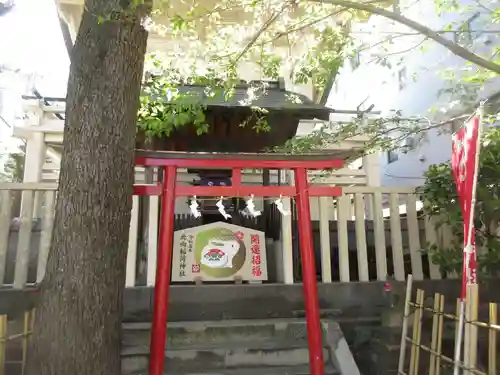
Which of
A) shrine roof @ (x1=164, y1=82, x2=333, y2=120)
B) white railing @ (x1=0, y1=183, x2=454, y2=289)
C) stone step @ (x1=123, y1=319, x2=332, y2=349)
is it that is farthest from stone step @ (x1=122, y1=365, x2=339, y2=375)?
shrine roof @ (x1=164, y1=82, x2=333, y2=120)

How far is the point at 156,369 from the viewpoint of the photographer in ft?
13.2

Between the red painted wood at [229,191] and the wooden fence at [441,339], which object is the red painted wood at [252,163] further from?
the wooden fence at [441,339]

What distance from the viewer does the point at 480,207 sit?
503 centimetres

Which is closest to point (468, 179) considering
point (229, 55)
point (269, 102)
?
point (229, 55)

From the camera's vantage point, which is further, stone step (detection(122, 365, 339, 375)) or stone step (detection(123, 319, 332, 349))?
stone step (detection(123, 319, 332, 349))

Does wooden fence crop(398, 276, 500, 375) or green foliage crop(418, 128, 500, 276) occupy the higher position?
green foliage crop(418, 128, 500, 276)

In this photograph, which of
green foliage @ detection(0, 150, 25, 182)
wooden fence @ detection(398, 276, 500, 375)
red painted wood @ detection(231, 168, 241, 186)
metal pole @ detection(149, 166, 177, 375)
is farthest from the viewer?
green foliage @ detection(0, 150, 25, 182)

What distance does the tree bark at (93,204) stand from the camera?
10.4 ft

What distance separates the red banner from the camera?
3426mm

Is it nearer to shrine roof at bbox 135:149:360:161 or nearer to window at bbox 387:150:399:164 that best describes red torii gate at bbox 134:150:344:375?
shrine roof at bbox 135:149:360:161

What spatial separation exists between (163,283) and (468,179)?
303 cm

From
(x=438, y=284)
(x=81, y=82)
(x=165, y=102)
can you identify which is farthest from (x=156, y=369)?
(x=438, y=284)

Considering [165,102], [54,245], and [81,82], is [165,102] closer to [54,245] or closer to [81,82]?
[81,82]

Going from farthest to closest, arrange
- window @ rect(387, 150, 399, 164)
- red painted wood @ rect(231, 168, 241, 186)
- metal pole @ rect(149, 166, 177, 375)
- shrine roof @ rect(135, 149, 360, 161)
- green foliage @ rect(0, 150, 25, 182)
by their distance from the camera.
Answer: green foliage @ rect(0, 150, 25, 182), window @ rect(387, 150, 399, 164), red painted wood @ rect(231, 168, 241, 186), shrine roof @ rect(135, 149, 360, 161), metal pole @ rect(149, 166, 177, 375)
